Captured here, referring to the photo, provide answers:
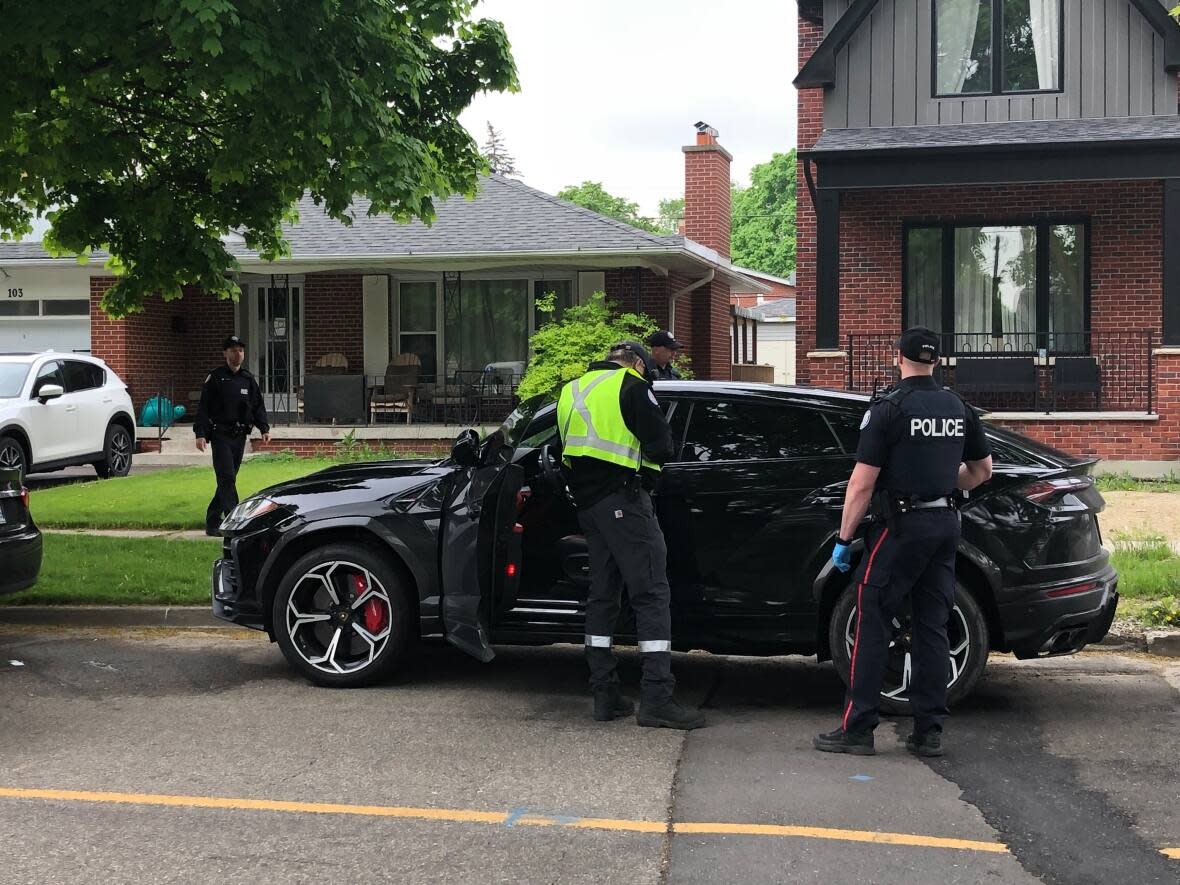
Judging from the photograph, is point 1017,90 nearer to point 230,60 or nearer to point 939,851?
point 230,60

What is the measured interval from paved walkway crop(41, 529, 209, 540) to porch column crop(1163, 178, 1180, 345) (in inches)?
434

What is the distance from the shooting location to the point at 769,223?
84.2 meters

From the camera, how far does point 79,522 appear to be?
12891mm

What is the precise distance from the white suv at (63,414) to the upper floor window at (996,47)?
11576mm

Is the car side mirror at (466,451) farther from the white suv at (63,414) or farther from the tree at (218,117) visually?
the white suv at (63,414)

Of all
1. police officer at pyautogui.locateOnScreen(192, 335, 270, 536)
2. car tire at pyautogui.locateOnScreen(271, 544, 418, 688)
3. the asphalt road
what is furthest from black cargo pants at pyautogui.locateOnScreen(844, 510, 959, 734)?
police officer at pyautogui.locateOnScreen(192, 335, 270, 536)

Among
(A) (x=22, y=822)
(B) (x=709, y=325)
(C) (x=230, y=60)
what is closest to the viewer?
(A) (x=22, y=822)

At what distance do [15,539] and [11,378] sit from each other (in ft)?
30.0

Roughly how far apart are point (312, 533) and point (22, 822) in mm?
2357

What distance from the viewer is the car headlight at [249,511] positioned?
7148 millimetres

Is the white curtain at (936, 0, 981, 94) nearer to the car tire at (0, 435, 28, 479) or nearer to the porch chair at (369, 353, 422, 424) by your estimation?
the porch chair at (369, 353, 422, 424)

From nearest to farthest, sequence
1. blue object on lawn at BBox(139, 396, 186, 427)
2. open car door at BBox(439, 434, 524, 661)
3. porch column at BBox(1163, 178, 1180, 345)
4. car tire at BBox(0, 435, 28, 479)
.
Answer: open car door at BBox(439, 434, 524, 661) → car tire at BBox(0, 435, 28, 479) → porch column at BBox(1163, 178, 1180, 345) → blue object on lawn at BBox(139, 396, 186, 427)

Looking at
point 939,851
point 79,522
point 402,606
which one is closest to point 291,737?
point 402,606

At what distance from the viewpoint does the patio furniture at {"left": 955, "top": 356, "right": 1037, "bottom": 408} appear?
1655 centimetres
